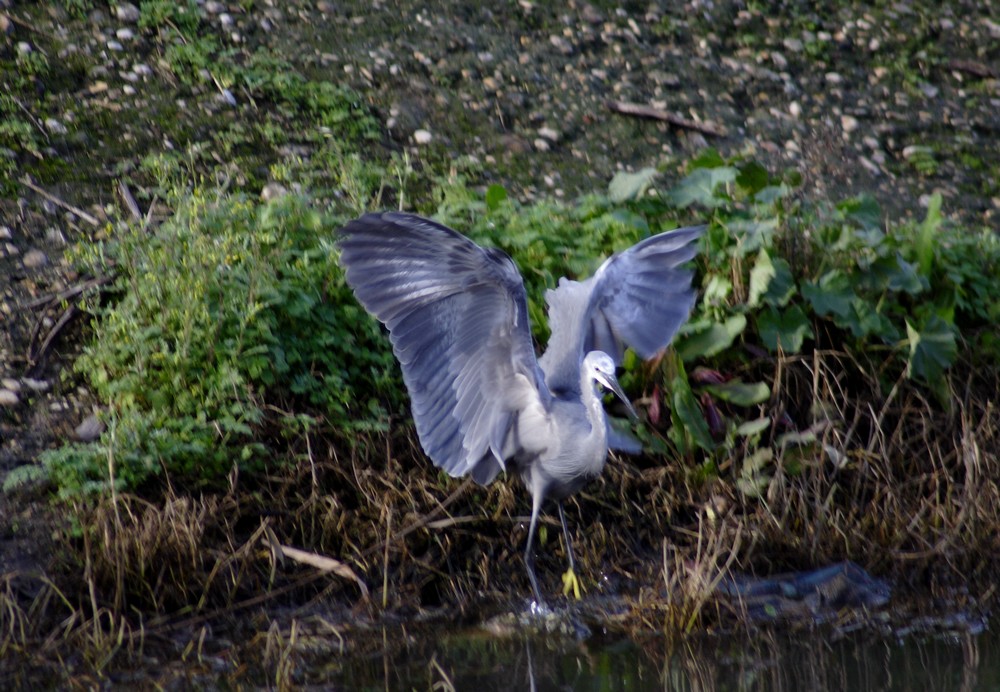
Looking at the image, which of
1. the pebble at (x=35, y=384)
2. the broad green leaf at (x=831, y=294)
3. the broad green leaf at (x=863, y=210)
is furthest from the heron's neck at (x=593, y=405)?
the pebble at (x=35, y=384)

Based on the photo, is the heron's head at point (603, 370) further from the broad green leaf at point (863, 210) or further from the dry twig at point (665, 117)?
the dry twig at point (665, 117)

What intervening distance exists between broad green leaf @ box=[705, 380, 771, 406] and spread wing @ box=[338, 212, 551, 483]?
960mm

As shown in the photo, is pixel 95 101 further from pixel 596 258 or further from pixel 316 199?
pixel 596 258

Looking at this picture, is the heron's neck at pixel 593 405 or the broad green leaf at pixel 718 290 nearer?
the heron's neck at pixel 593 405

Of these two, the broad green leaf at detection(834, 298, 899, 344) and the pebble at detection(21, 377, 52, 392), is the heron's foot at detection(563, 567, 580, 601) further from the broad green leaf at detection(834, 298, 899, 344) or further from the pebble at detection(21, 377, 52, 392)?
the pebble at detection(21, 377, 52, 392)

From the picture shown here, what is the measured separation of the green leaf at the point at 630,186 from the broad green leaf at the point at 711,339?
784 millimetres

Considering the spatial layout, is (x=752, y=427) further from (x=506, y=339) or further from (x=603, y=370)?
(x=506, y=339)

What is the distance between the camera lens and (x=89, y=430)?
15.5ft

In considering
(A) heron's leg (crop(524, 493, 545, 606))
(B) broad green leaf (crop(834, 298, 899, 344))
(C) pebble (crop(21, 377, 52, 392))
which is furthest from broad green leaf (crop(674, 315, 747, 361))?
(C) pebble (crop(21, 377, 52, 392))

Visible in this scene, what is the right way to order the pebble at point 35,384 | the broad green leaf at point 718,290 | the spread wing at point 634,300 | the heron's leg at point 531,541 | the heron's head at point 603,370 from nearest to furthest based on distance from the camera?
1. the heron's head at point 603,370
2. the heron's leg at point 531,541
3. the spread wing at point 634,300
4. the pebble at point 35,384
5. the broad green leaf at point 718,290

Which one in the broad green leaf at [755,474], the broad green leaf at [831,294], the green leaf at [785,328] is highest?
the broad green leaf at [831,294]

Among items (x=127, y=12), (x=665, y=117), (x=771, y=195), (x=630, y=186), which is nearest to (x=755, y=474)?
(x=771, y=195)

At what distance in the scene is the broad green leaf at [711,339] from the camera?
16.9 feet

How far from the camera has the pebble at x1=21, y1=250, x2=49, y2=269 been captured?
17.6 ft
